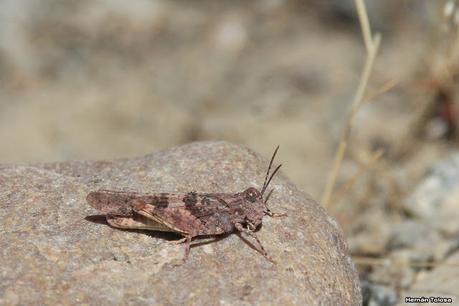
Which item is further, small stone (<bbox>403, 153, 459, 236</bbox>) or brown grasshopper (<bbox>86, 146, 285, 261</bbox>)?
small stone (<bbox>403, 153, 459, 236</bbox>)

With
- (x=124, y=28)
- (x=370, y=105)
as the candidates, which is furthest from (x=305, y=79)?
(x=124, y=28)

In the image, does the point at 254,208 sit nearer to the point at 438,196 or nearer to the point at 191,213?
the point at 191,213

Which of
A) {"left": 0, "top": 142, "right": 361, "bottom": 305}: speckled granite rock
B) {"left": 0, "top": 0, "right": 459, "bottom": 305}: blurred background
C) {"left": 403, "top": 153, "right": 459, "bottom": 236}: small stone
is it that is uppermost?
{"left": 0, "top": 0, "right": 459, "bottom": 305}: blurred background

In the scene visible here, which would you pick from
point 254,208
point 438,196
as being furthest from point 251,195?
point 438,196

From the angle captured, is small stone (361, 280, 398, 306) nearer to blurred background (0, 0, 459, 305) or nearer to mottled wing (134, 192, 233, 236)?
mottled wing (134, 192, 233, 236)

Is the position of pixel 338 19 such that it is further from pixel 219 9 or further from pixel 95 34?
pixel 95 34

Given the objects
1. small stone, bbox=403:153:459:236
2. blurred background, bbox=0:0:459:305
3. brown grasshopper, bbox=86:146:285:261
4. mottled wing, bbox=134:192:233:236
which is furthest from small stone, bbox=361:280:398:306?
blurred background, bbox=0:0:459:305

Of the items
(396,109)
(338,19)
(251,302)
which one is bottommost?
(251,302)
